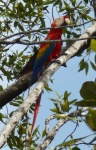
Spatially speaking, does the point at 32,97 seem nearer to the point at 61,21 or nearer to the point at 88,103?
the point at 88,103

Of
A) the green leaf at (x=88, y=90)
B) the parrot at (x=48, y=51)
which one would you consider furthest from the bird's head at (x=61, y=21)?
the green leaf at (x=88, y=90)

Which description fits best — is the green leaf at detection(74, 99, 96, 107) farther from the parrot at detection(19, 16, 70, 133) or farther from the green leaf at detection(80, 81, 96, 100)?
the parrot at detection(19, 16, 70, 133)

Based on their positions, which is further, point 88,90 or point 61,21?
point 61,21

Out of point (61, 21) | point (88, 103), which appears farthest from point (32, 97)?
point (61, 21)

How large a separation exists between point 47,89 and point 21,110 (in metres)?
1.84

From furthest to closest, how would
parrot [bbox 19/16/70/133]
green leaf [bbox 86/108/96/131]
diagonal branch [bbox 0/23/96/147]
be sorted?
parrot [bbox 19/16/70/133] → diagonal branch [bbox 0/23/96/147] → green leaf [bbox 86/108/96/131]

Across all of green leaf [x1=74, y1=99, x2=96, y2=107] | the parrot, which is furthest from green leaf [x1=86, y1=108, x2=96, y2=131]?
the parrot

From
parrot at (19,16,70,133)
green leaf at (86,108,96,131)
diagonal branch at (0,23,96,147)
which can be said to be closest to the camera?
green leaf at (86,108,96,131)

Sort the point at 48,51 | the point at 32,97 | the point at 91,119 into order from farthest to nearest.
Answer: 1. the point at 48,51
2. the point at 32,97
3. the point at 91,119

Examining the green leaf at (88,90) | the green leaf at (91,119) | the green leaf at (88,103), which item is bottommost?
the green leaf at (91,119)

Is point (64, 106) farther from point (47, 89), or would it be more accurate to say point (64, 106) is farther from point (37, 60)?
point (47, 89)

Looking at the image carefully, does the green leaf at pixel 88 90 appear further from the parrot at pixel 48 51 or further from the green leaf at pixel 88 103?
the parrot at pixel 48 51

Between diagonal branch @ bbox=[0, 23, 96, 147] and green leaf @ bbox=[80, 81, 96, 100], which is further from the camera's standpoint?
diagonal branch @ bbox=[0, 23, 96, 147]

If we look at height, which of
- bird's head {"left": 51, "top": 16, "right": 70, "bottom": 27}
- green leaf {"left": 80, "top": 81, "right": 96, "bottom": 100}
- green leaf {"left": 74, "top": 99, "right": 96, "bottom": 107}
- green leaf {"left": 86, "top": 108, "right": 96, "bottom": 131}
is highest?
bird's head {"left": 51, "top": 16, "right": 70, "bottom": 27}
